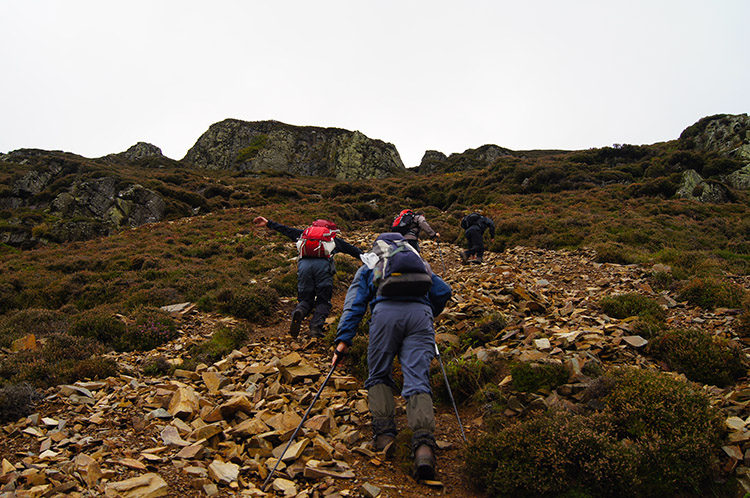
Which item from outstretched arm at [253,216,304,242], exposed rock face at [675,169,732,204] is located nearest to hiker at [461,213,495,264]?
outstretched arm at [253,216,304,242]

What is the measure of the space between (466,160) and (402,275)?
55215mm

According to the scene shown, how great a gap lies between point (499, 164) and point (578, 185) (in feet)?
30.9

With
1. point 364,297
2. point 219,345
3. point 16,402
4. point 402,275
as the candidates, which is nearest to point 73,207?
point 219,345

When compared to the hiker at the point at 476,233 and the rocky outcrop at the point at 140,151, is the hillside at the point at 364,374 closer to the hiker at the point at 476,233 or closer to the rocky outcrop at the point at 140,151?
the hiker at the point at 476,233

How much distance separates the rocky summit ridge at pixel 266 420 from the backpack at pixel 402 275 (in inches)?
64.3

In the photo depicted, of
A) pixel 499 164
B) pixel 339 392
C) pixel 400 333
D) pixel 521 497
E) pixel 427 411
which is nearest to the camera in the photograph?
pixel 521 497

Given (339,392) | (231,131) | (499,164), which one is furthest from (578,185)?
(231,131)

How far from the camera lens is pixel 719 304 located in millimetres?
6805

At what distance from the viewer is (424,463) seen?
3184 mm

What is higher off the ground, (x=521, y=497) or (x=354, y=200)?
(x=354, y=200)

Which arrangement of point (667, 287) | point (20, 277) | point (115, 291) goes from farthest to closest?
point (20, 277), point (115, 291), point (667, 287)

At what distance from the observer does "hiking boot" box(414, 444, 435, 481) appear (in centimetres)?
319

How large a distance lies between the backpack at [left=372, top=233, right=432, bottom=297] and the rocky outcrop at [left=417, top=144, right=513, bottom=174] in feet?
168

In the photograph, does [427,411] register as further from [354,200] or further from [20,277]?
[354,200]
